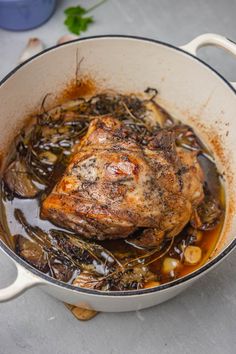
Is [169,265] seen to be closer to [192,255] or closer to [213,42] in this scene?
[192,255]

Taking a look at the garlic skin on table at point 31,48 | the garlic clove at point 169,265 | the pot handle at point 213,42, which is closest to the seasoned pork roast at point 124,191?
the garlic clove at point 169,265

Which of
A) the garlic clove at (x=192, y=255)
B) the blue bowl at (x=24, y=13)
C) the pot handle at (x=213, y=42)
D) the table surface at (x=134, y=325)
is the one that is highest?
the pot handle at (x=213, y=42)

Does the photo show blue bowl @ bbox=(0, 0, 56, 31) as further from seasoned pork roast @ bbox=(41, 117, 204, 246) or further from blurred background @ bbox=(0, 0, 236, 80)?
seasoned pork roast @ bbox=(41, 117, 204, 246)

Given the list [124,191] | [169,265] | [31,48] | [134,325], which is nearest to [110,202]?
[124,191]

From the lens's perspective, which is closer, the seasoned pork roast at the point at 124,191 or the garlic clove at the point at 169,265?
the seasoned pork roast at the point at 124,191

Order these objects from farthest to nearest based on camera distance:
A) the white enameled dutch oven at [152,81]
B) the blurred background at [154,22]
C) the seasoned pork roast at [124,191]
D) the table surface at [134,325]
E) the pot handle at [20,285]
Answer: the blurred background at [154,22]
the white enameled dutch oven at [152,81]
the table surface at [134,325]
the seasoned pork roast at [124,191]
the pot handle at [20,285]

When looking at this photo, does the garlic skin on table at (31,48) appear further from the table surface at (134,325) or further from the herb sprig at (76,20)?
the table surface at (134,325)

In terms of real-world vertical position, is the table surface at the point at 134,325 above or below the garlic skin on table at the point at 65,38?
below
